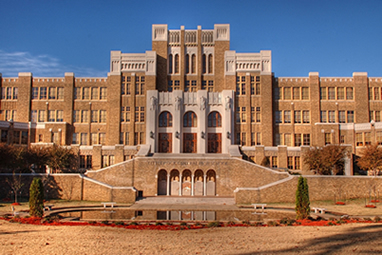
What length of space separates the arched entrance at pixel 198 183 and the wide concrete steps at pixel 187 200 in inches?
97.4

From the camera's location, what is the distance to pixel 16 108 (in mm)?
55125

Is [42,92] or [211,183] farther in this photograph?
[42,92]

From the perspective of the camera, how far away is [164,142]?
159 feet

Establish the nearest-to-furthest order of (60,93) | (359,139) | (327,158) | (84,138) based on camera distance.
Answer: (327,158) → (359,139) → (84,138) → (60,93)

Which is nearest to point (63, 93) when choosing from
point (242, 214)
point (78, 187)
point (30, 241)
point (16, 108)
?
point (16, 108)

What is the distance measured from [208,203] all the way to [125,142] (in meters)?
21.2

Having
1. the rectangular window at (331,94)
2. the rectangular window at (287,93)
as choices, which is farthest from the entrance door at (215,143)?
the rectangular window at (331,94)

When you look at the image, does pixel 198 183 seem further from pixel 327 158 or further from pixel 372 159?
pixel 372 159

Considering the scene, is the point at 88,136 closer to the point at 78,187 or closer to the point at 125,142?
the point at 125,142

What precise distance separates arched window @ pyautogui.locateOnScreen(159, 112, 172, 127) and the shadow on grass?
31482mm

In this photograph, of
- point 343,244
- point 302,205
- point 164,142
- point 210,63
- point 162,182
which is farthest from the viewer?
point 210,63

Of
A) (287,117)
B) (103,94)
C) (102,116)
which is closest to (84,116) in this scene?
(102,116)

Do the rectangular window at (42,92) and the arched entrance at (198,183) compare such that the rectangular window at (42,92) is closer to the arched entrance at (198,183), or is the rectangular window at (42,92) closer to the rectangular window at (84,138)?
the rectangular window at (84,138)

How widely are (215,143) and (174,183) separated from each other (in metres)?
9.72
